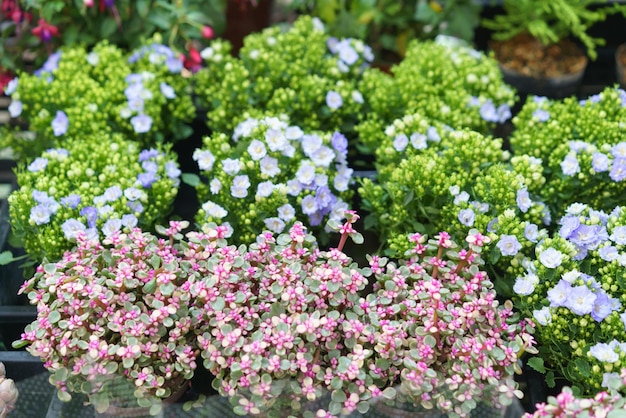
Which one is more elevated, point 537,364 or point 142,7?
point 142,7

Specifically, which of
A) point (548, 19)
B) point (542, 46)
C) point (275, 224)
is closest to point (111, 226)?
point (275, 224)

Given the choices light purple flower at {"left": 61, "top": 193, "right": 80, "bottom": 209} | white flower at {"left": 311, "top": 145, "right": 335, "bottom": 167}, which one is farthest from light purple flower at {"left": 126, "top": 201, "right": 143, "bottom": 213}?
white flower at {"left": 311, "top": 145, "right": 335, "bottom": 167}

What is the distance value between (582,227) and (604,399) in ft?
1.48

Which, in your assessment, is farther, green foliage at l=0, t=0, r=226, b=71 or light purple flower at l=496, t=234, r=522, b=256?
green foliage at l=0, t=0, r=226, b=71

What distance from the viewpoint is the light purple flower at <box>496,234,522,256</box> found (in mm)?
1571

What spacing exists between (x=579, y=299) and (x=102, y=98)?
1337mm

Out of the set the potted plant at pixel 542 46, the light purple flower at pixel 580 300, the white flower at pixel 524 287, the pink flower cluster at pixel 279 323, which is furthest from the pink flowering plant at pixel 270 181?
the potted plant at pixel 542 46

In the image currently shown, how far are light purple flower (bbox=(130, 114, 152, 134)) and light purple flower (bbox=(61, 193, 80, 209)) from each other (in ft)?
1.19

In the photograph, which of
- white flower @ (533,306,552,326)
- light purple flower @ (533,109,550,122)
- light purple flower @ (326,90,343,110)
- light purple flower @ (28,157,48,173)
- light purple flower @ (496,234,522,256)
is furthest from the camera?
light purple flower @ (326,90,343,110)

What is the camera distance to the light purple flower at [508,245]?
1.57 meters

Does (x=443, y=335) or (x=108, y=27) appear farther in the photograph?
(x=108, y=27)

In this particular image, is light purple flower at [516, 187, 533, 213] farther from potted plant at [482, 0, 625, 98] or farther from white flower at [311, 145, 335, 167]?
potted plant at [482, 0, 625, 98]

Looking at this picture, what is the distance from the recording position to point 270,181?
5.65 feet

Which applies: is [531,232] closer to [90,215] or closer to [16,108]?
[90,215]
